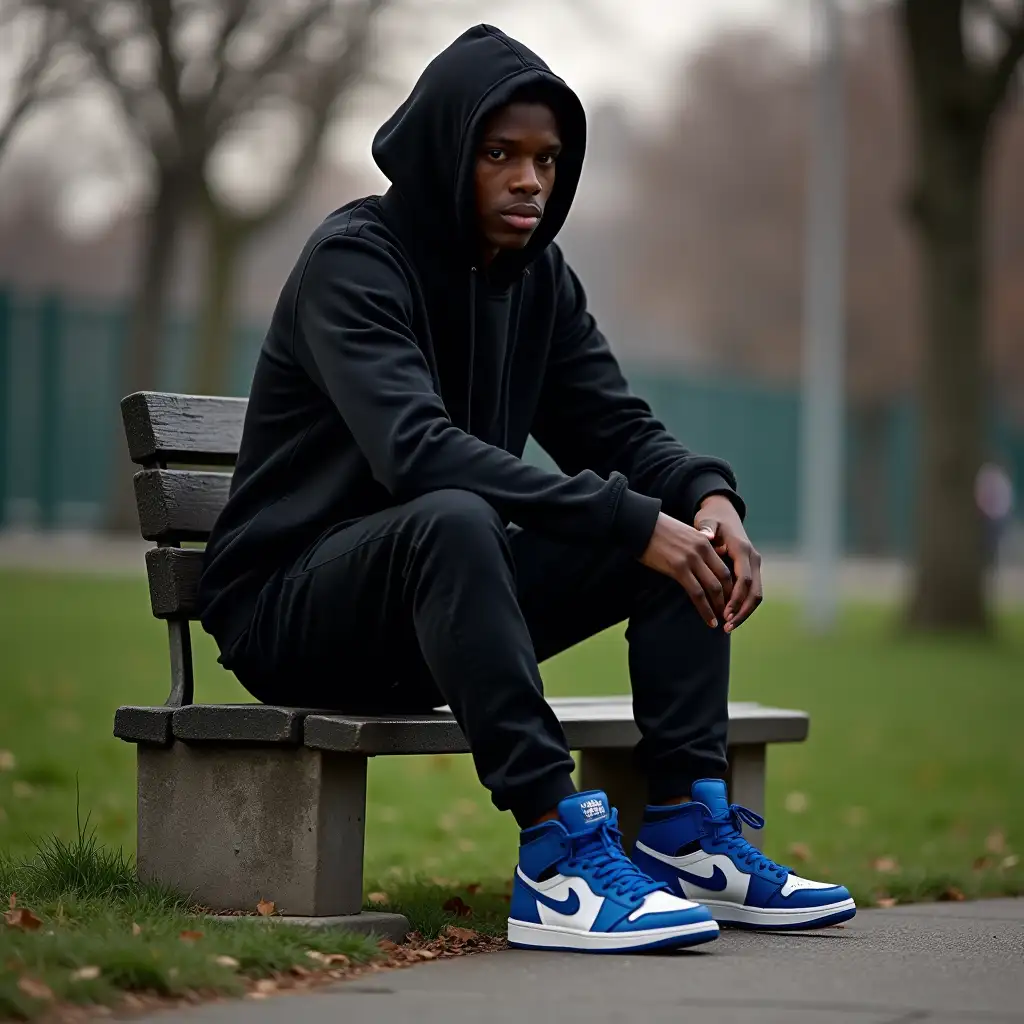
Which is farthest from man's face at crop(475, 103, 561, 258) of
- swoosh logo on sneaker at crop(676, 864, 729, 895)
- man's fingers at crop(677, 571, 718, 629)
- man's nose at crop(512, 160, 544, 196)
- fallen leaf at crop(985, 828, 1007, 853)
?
fallen leaf at crop(985, 828, 1007, 853)

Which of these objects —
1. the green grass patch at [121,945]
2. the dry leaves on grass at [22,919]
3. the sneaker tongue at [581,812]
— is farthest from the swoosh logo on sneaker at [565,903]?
the dry leaves on grass at [22,919]

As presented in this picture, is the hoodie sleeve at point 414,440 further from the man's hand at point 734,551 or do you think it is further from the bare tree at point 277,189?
the bare tree at point 277,189

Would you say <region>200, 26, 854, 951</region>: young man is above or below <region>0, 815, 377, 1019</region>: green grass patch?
above

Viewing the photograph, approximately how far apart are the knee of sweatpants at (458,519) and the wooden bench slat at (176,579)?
0.88m

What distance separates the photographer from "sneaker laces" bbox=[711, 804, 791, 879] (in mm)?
3861

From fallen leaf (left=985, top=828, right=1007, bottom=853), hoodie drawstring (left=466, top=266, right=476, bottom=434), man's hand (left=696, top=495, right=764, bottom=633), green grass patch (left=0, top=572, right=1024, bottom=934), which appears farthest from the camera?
fallen leaf (left=985, top=828, right=1007, bottom=853)

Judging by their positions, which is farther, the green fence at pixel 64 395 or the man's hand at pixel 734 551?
the green fence at pixel 64 395

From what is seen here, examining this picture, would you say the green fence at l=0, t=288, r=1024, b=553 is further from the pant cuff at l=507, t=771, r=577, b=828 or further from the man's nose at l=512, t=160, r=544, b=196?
the pant cuff at l=507, t=771, r=577, b=828

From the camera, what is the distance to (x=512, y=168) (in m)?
3.93

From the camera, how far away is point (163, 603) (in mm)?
4254

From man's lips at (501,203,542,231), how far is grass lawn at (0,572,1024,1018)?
1420 mm

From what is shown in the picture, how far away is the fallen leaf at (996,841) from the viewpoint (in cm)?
646

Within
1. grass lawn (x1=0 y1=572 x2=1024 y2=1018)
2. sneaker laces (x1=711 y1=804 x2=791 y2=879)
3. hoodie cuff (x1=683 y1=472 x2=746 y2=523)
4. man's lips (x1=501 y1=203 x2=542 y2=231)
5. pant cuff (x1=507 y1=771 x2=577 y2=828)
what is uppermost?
man's lips (x1=501 y1=203 x2=542 y2=231)

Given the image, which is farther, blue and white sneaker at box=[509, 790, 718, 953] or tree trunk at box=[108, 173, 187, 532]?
tree trunk at box=[108, 173, 187, 532]
